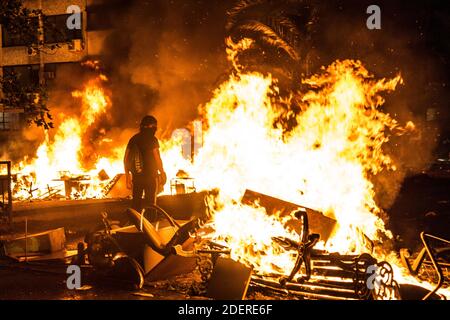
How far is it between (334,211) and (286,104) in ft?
24.5

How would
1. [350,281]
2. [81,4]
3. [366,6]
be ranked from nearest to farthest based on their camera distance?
[350,281] < [366,6] < [81,4]

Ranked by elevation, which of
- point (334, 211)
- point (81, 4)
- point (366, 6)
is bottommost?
point (334, 211)

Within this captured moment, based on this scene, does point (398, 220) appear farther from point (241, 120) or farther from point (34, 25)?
point (34, 25)

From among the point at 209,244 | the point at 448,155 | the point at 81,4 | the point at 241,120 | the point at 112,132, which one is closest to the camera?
the point at 209,244

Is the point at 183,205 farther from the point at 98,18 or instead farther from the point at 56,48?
the point at 98,18

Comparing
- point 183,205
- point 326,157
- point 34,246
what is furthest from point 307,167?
point 183,205

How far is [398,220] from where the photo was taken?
12.7 metres

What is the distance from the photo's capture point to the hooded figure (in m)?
8.96

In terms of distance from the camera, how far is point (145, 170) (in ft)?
29.9

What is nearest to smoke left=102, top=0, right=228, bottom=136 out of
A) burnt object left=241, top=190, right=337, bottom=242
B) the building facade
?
the building facade

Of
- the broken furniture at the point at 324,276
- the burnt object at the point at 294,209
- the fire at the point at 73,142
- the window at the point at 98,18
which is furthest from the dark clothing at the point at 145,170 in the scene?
the window at the point at 98,18

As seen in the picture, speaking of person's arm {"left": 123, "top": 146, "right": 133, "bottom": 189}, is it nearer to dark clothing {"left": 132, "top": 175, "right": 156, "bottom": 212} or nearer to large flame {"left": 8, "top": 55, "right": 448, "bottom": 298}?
dark clothing {"left": 132, "top": 175, "right": 156, "bottom": 212}

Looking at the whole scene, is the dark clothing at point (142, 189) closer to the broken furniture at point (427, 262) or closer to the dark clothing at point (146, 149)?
the dark clothing at point (146, 149)

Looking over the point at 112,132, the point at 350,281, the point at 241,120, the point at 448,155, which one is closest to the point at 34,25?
the point at 241,120
